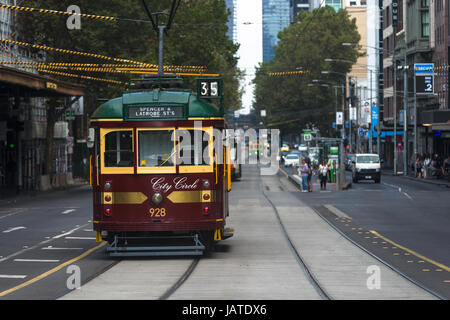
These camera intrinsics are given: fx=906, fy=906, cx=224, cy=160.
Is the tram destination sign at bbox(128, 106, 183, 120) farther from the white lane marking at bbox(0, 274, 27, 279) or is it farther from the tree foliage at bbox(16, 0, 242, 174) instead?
the tree foliage at bbox(16, 0, 242, 174)

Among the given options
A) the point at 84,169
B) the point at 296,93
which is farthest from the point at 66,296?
the point at 296,93

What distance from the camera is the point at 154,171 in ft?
57.6

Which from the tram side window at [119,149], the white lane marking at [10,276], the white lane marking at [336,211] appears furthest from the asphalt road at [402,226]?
the white lane marking at [10,276]

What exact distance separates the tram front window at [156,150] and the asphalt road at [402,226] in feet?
15.5

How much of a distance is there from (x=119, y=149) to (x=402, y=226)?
11535mm

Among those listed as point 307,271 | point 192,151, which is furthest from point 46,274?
point 307,271

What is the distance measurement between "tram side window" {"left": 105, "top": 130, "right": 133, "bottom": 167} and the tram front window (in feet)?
0.71

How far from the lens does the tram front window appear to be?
17.6 metres

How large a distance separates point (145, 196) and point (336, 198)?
82.4 ft

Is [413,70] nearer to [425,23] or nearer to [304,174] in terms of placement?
[425,23]

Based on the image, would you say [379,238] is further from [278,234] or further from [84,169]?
[84,169]

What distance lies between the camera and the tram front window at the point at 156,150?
17.6m

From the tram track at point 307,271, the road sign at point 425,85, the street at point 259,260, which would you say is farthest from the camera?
the road sign at point 425,85

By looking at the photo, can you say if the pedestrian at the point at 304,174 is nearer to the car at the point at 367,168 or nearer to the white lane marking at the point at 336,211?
the white lane marking at the point at 336,211
